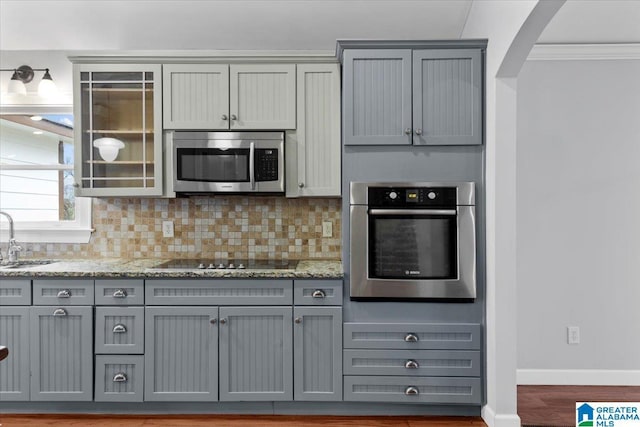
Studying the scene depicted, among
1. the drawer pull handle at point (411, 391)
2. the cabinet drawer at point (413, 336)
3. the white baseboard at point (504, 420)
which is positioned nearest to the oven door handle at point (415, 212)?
the cabinet drawer at point (413, 336)

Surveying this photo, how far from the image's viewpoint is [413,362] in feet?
8.13

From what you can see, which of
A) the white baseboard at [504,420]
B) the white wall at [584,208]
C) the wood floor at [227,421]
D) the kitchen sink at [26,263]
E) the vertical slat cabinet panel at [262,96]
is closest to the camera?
the white baseboard at [504,420]

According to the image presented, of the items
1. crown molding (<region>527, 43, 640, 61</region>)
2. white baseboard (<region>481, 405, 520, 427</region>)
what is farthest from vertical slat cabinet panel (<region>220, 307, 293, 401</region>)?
crown molding (<region>527, 43, 640, 61</region>)

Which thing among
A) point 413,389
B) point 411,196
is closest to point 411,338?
point 413,389

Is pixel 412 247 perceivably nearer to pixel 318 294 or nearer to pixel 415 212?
pixel 415 212

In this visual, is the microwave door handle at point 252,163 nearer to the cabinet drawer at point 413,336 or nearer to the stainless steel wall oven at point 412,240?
the stainless steel wall oven at point 412,240

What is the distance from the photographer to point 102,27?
289cm

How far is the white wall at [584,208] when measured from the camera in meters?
3.04

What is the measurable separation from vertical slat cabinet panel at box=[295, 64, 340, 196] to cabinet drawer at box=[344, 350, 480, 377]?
40.5 inches

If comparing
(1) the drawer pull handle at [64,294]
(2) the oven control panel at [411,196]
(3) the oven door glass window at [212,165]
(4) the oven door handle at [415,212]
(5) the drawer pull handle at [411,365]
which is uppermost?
(3) the oven door glass window at [212,165]

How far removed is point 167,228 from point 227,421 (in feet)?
4.62

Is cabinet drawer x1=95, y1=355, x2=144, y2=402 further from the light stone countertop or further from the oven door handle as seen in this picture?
the oven door handle

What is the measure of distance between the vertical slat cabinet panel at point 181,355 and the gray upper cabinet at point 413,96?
1.41 metres

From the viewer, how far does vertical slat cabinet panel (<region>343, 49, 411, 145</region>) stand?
2504 mm
